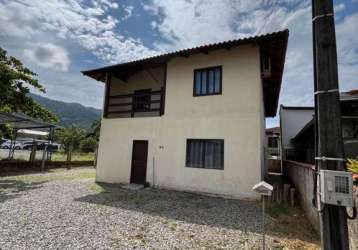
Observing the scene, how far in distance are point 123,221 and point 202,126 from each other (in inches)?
202

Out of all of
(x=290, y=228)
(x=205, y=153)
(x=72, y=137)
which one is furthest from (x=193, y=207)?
(x=72, y=137)

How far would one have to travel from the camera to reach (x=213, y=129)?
29.2 ft

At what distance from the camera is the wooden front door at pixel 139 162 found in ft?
34.1

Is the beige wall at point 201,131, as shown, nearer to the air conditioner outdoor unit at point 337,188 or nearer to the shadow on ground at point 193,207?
the shadow on ground at point 193,207

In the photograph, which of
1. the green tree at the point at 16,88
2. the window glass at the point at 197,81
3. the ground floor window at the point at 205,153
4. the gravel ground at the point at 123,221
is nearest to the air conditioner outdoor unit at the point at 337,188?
the gravel ground at the point at 123,221

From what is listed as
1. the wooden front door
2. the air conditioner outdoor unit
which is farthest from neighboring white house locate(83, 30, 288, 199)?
the air conditioner outdoor unit

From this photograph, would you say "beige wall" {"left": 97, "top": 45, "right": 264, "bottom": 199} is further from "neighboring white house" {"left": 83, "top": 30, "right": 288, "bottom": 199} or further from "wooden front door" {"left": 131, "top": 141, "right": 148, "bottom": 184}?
"wooden front door" {"left": 131, "top": 141, "right": 148, "bottom": 184}

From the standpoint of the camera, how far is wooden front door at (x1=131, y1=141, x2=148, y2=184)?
1038 cm

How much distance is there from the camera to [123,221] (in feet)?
18.0

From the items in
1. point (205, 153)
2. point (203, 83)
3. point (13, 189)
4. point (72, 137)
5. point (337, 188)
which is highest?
point (203, 83)

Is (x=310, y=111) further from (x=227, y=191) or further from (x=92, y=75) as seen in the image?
(x=92, y=75)

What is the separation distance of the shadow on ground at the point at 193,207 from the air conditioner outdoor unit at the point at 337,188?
9.75ft

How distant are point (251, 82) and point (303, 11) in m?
5.32

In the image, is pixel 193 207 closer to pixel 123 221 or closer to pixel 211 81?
pixel 123 221
